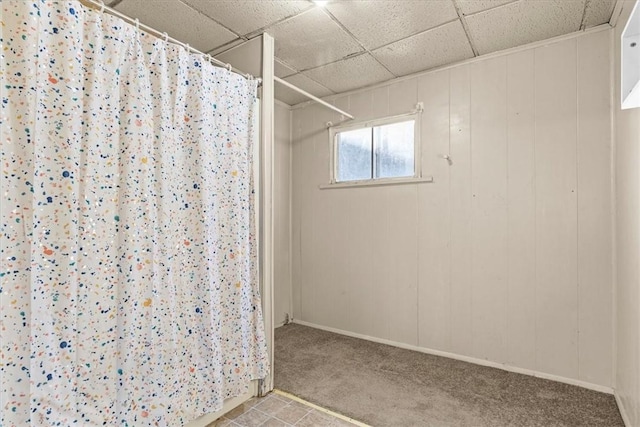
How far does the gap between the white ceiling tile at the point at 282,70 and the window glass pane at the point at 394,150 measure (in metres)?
0.90

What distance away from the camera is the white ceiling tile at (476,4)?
1.87 metres

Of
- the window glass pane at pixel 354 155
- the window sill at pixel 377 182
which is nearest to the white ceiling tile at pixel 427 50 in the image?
the window glass pane at pixel 354 155

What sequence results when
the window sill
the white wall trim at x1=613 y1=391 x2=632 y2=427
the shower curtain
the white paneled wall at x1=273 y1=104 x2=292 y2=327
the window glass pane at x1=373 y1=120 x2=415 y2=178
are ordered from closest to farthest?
the shower curtain
the white wall trim at x1=613 y1=391 x2=632 y2=427
the window sill
the window glass pane at x1=373 y1=120 x2=415 y2=178
the white paneled wall at x1=273 y1=104 x2=292 y2=327

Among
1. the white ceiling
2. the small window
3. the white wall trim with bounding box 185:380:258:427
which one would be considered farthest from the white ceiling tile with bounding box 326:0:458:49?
the white wall trim with bounding box 185:380:258:427

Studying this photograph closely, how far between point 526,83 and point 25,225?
9.48 ft

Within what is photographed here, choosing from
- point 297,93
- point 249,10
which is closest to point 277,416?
point 249,10

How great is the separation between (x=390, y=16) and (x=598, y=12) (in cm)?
120

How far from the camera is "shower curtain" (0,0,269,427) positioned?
3.76 feet

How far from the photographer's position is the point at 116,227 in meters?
1.38

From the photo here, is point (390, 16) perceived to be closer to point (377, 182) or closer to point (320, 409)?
point (377, 182)

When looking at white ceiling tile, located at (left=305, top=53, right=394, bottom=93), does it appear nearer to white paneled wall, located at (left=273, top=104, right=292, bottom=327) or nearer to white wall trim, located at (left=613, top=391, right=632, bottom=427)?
white paneled wall, located at (left=273, top=104, right=292, bottom=327)

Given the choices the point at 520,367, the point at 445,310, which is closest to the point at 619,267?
the point at 520,367

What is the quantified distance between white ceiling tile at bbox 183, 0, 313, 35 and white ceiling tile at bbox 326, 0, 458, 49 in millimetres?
224

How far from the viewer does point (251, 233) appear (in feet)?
Answer: 6.59
